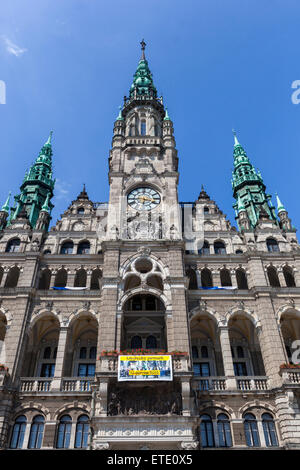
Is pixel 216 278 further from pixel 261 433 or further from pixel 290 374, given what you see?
pixel 261 433

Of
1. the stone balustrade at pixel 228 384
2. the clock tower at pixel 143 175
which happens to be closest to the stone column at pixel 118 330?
the stone balustrade at pixel 228 384

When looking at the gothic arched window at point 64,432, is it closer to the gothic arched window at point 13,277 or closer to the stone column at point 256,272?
the gothic arched window at point 13,277

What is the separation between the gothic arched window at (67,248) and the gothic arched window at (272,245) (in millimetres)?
19500

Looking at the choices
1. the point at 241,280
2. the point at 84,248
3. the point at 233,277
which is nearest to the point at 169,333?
the point at 233,277

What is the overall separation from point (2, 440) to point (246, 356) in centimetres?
1975

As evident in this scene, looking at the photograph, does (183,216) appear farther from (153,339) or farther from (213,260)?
(153,339)

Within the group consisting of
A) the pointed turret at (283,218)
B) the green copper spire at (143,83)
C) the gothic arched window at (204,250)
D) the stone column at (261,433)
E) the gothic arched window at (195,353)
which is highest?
the green copper spire at (143,83)

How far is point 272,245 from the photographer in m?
37.7

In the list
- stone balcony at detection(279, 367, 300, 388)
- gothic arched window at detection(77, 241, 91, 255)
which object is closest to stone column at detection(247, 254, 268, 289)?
stone balcony at detection(279, 367, 300, 388)

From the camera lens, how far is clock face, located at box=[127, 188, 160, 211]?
38469mm

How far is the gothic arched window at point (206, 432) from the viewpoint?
26234 millimetres

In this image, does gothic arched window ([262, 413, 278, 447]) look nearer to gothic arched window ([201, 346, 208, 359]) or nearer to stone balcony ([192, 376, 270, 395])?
stone balcony ([192, 376, 270, 395])

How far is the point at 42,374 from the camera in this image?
31391mm

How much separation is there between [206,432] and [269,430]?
14.4 ft
